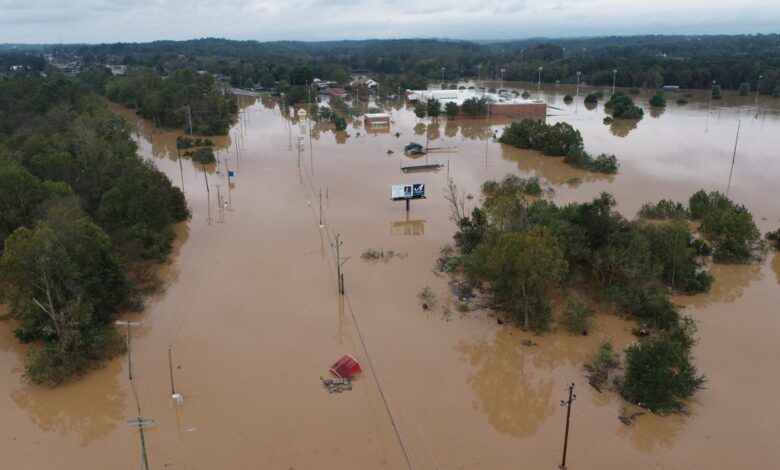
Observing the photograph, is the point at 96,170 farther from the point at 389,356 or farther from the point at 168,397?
the point at 389,356

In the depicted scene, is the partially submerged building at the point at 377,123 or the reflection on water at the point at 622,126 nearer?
the reflection on water at the point at 622,126

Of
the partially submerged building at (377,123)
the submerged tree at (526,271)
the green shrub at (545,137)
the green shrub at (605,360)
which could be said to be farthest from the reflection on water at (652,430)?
the partially submerged building at (377,123)

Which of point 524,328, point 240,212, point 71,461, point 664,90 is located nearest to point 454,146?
point 240,212

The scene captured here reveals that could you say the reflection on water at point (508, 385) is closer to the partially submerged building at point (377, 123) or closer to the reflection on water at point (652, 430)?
the reflection on water at point (652, 430)

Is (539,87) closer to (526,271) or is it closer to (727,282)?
(727,282)

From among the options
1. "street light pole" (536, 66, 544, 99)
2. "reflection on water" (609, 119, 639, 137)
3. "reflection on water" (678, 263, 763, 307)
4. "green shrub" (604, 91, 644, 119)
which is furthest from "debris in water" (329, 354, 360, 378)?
"street light pole" (536, 66, 544, 99)

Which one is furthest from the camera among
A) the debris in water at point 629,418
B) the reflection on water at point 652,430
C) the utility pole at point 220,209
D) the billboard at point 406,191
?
the utility pole at point 220,209

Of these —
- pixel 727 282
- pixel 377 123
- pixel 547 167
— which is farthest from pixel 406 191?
pixel 377 123
